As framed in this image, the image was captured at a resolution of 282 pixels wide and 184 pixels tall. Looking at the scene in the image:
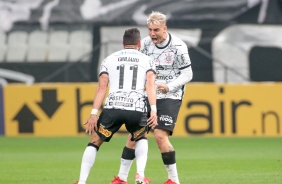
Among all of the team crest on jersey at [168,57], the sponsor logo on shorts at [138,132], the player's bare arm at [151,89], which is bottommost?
the sponsor logo on shorts at [138,132]

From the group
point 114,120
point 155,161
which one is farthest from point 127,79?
point 155,161

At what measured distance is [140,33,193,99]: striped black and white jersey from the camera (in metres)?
11.2

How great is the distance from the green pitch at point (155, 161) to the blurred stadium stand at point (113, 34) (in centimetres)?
434

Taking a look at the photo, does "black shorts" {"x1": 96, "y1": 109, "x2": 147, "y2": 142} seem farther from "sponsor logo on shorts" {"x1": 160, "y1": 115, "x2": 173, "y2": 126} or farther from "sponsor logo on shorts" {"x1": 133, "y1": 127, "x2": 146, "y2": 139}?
"sponsor logo on shorts" {"x1": 160, "y1": 115, "x2": 173, "y2": 126}

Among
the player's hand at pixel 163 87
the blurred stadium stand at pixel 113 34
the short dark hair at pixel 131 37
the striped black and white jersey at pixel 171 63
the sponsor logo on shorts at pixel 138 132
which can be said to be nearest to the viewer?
the short dark hair at pixel 131 37

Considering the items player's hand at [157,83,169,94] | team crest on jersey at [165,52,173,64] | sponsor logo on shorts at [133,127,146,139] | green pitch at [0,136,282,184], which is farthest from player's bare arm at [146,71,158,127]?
green pitch at [0,136,282,184]

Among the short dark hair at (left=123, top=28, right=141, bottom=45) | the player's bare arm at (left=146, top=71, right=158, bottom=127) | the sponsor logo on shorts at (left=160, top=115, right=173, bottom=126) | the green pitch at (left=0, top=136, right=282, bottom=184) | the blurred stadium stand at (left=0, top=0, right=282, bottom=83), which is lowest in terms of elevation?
the green pitch at (left=0, top=136, right=282, bottom=184)

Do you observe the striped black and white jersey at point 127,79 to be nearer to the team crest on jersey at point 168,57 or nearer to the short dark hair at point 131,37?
the short dark hair at point 131,37

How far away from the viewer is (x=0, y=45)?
2464cm

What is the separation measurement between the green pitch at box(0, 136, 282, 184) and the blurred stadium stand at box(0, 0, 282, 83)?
14.2 feet

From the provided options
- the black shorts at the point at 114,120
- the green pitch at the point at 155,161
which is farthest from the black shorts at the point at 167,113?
the green pitch at the point at 155,161

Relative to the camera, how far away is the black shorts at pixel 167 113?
11.1 m

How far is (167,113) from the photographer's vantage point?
11180mm

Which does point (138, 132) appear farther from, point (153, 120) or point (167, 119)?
point (167, 119)
